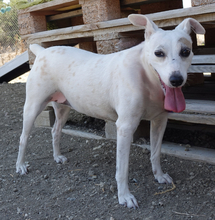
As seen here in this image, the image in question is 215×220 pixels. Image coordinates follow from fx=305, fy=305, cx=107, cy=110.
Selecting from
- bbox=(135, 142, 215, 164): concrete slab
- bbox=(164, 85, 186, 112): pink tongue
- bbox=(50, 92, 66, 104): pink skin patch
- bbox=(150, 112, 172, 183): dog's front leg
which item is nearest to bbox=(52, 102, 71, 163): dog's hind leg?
bbox=(50, 92, 66, 104): pink skin patch

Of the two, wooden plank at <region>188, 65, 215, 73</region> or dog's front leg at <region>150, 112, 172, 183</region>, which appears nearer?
dog's front leg at <region>150, 112, 172, 183</region>

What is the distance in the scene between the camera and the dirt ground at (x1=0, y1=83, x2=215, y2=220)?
8.71 ft

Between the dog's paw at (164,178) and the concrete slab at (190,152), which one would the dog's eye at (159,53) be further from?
the concrete slab at (190,152)

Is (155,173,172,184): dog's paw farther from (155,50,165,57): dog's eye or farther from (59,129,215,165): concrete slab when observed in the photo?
(155,50,165,57): dog's eye

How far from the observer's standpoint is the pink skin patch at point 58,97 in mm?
3465

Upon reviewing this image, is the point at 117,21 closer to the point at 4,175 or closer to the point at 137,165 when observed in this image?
the point at 137,165

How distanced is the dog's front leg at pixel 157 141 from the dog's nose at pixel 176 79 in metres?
0.78

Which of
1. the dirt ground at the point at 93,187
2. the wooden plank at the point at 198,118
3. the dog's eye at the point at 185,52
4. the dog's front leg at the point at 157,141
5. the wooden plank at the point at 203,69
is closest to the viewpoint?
the dog's eye at the point at 185,52

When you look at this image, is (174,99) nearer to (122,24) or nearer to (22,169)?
(122,24)

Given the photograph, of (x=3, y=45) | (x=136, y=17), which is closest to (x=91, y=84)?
(x=136, y=17)

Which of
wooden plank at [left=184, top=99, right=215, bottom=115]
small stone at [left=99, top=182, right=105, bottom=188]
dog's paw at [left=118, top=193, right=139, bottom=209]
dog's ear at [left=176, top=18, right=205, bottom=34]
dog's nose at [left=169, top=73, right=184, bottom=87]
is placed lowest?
small stone at [left=99, top=182, right=105, bottom=188]

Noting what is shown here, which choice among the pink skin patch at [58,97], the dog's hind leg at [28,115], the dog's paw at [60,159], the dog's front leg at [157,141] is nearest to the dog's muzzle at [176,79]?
the dog's front leg at [157,141]

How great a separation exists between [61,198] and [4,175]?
962 millimetres

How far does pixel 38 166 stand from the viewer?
12.3 ft
